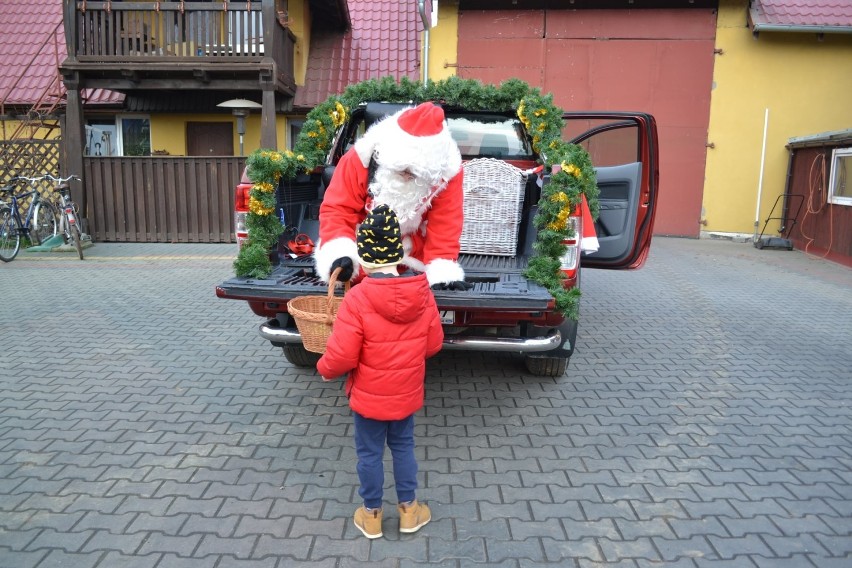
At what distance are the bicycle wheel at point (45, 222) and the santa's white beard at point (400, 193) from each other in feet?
30.9

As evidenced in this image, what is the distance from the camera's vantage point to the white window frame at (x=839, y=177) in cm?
1150

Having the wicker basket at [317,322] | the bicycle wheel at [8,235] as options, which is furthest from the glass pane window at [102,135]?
A: the wicker basket at [317,322]

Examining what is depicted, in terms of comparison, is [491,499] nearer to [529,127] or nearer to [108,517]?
[108,517]

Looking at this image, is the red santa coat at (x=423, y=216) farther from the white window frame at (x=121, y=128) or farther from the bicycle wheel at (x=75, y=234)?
the white window frame at (x=121, y=128)

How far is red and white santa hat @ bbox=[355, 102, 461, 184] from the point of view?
11.5 ft

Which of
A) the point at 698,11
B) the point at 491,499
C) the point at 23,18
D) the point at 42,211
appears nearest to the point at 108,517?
the point at 491,499

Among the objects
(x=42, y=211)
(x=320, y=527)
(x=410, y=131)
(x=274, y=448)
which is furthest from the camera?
(x=42, y=211)

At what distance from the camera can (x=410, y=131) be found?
3527mm

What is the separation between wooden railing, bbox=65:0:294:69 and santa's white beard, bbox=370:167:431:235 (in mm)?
8734

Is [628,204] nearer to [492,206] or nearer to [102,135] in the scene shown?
[492,206]

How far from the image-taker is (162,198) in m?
12.1

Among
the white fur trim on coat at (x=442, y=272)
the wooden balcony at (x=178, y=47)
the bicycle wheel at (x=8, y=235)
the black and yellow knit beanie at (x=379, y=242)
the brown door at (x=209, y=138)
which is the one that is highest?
the wooden balcony at (x=178, y=47)

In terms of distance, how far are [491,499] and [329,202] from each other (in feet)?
5.99

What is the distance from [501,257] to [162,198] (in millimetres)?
8929
